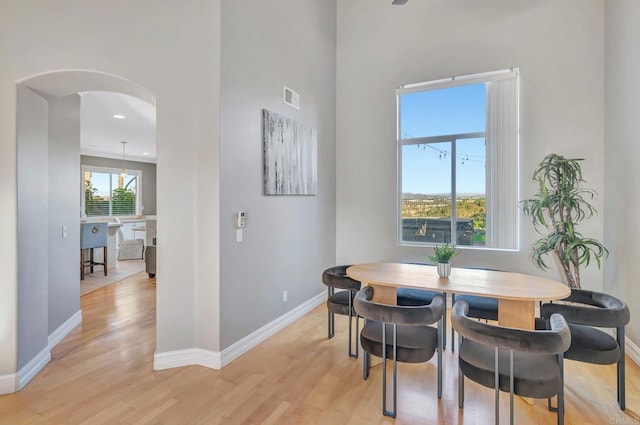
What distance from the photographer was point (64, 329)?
3.40 m

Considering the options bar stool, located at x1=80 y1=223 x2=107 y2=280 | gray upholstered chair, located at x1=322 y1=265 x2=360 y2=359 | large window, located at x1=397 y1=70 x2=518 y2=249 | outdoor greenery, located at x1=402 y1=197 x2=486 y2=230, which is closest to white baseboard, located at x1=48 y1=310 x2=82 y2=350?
bar stool, located at x1=80 y1=223 x2=107 y2=280

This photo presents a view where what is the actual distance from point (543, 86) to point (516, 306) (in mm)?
2865

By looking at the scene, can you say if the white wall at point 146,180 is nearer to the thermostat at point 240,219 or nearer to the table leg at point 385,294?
the thermostat at point 240,219

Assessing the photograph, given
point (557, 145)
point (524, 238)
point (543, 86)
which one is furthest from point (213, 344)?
point (543, 86)

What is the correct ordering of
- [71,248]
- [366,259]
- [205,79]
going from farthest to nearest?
[366,259] < [71,248] < [205,79]

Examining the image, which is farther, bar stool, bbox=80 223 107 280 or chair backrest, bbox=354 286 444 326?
bar stool, bbox=80 223 107 280

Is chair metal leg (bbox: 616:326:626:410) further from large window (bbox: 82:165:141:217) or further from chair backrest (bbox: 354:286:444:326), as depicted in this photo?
large window (bbox: 82:165:141:217)

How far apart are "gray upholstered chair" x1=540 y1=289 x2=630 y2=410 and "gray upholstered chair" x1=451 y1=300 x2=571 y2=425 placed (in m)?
0.35

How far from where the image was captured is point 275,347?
3145 millimetres

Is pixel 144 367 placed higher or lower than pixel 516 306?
lower

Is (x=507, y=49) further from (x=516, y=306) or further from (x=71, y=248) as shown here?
(x=71, y=248)

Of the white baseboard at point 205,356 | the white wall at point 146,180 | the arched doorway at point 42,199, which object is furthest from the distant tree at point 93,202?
the white baseboard at point 205,356

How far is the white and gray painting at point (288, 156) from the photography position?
3.33 metres

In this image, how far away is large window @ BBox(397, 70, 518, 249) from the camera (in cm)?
396
